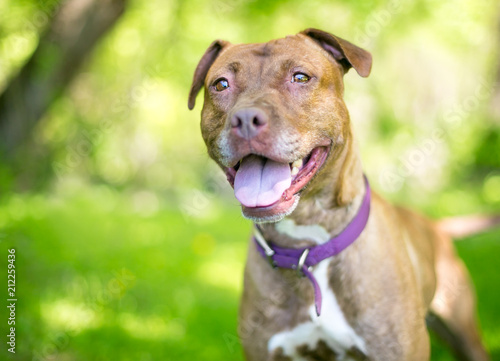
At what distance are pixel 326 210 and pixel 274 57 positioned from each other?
839mm

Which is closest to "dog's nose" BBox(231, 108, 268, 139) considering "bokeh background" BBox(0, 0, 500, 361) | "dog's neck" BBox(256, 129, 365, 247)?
"dog's neck" BBox(256, 129, 365, 247)

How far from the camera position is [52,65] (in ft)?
26.0

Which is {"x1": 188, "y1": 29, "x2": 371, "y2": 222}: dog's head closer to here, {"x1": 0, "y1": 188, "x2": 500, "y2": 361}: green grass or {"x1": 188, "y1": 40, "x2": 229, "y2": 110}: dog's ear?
{"x1": 188, "y1": 40, "x2": 229, "y2": 110}: dog's ear

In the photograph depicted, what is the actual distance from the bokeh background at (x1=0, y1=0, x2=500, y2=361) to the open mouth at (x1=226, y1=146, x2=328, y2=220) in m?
0.40

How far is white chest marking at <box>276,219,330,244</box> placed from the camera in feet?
9.57

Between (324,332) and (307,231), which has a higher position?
(307,231)

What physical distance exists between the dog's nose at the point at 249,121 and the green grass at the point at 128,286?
7.49 feet

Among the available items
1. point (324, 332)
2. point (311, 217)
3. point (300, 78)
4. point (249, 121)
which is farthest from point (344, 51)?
point (324, 332)

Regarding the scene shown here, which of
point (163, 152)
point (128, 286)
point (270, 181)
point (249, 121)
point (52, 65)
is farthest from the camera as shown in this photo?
point (163, 152)

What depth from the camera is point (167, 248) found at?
23.3 feet

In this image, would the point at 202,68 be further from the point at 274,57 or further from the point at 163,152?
the point at 163,152

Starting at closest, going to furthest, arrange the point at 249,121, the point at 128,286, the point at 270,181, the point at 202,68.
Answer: the point at 249,121 → the point at 270,181 → the point at 202,68 → the point at 128,286

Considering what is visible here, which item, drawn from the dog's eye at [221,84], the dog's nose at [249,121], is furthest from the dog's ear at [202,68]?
the dog's nose at [249,121]

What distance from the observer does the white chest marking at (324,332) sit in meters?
2.86
